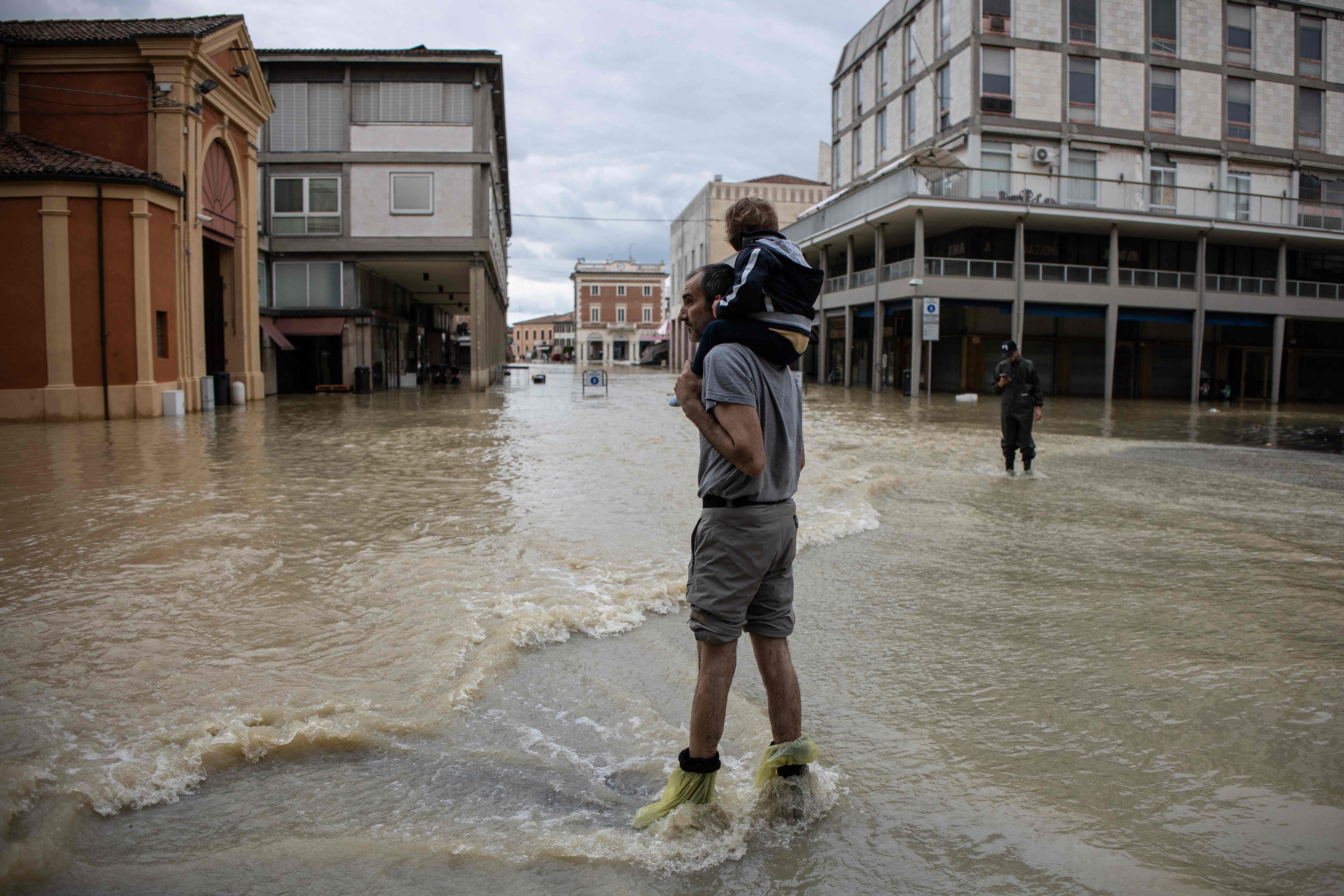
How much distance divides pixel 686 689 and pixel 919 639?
1.36m

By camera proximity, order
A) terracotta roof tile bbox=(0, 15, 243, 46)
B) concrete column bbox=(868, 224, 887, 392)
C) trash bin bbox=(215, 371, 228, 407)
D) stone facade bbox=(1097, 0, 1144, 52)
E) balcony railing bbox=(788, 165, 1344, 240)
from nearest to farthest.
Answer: terracotta roof tile bbox=(0, 15, 243, 46) → trash bin bbox=(215, 371, 228, 407) → balcony railing bbox=(788, 165, 1344, 240) → concrete column bbox=(868, 224, 887, 392) → stone facade bbox=(1097, 0, 1144, 52)

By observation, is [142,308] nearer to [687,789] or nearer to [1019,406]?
[1019,406]

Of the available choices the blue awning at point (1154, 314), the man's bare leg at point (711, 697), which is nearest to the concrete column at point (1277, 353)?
the blue awning at point (1154, 314)

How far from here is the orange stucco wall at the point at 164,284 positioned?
57.4 feet

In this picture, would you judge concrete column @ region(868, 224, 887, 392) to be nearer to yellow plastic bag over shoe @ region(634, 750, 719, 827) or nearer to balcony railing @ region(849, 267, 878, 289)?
balcony railing @ region(849, 267, 878, 289)

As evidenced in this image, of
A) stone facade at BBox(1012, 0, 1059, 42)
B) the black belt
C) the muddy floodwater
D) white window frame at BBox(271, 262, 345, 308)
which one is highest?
stone facade at BBox(1012, 0, 1059, 42)

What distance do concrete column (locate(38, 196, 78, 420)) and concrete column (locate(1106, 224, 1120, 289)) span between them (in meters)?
29.1

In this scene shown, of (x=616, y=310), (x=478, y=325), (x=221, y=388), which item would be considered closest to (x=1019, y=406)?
(x=221, y=388)

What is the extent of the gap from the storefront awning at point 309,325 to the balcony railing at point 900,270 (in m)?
18.5

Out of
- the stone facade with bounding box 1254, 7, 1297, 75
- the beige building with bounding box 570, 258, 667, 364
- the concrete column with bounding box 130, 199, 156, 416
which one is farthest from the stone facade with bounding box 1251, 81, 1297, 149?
the beige building with bounding box 570, 258, 667, 364

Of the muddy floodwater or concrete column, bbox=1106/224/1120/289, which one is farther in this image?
concrete column, bbox=1106/224/1120/289

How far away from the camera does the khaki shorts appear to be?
2.82 m

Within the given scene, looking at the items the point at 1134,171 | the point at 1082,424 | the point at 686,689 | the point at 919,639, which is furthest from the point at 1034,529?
the point at 1134,171

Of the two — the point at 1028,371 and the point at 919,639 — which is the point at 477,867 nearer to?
the point at 919,639
